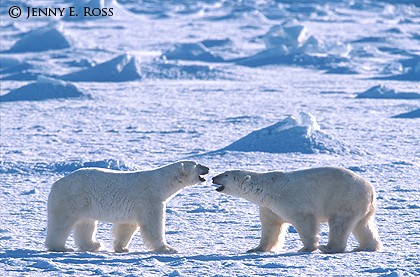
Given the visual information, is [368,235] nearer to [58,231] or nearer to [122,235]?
[122,235]

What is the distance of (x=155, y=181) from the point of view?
5.63 meters

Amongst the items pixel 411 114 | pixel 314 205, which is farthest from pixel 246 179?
pixel 411 114

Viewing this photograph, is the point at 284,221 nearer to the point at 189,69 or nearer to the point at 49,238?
the point at 49,238

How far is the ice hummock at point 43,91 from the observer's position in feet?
51.5

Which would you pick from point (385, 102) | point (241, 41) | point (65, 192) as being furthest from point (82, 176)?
point (241, 41)

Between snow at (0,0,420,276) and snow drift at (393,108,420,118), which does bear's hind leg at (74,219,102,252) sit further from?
snow drift at (393,108,420,118)

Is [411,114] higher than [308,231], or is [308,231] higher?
[308,231]

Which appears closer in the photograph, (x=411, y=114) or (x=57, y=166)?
(x=57, y=166)

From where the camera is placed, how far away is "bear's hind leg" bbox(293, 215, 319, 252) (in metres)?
5.38

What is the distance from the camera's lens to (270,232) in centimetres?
557

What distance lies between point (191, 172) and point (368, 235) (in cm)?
114

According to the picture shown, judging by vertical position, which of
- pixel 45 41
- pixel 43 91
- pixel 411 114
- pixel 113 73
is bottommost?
pixel 45 41

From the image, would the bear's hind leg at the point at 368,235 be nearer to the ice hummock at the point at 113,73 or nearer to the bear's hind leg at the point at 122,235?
the bear's hind leg at the point at 122,235

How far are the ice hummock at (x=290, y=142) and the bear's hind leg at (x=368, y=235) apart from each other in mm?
4631
